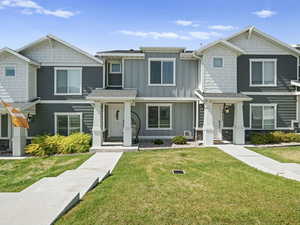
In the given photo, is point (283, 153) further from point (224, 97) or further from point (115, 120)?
point (115, 120)

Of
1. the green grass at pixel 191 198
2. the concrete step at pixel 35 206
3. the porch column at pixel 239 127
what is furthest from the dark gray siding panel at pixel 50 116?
the concrete step at pixel 35 206

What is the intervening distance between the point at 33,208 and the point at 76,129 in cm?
1098

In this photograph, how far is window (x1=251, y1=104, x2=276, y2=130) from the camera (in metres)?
14.9

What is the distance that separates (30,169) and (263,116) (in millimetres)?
14508

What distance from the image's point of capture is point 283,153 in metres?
11.1

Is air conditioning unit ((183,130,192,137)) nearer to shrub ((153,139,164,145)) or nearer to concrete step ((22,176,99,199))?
shrub ((153,139,164,145))

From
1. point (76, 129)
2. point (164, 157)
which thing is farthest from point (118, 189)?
point (76, 129)

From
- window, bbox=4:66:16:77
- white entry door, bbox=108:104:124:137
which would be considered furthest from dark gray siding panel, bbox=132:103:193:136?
window, bbox=4:66:16:77

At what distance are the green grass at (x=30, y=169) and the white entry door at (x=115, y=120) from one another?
480 cm

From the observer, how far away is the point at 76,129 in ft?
49.2

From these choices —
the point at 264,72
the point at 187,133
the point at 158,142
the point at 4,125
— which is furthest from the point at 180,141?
the point at 4,125

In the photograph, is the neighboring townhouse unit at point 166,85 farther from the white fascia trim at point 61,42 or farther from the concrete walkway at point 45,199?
the concrete walkway at point 45,199

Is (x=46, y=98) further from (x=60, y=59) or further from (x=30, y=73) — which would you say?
(x=60, y=59)

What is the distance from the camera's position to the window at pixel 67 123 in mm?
14961
